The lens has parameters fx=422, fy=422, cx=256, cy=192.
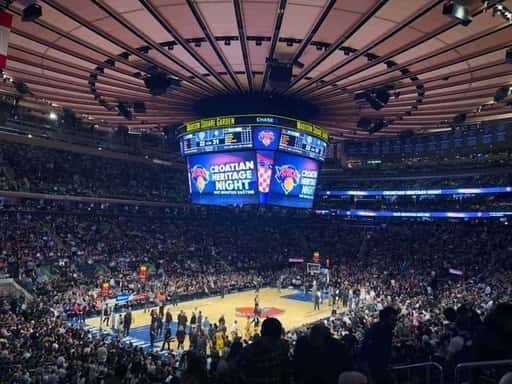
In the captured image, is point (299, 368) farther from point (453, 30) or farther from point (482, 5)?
point (453, 30)

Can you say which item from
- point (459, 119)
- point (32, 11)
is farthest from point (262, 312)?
point (32, 11)

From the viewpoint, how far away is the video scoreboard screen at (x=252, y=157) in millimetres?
15531

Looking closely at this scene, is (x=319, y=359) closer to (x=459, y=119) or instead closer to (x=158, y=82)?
(x=158, y=82)

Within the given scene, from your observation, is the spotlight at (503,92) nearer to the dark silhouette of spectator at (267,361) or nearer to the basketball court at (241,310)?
the dark silhouette of spectator at (267,361)

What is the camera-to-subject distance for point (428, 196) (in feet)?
161

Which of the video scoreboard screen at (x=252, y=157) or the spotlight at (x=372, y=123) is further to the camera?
the spotlight at (x=372, y=123)

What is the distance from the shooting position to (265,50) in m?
10.7

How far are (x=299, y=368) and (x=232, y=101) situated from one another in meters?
12.3

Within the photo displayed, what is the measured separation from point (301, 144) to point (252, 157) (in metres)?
2.02

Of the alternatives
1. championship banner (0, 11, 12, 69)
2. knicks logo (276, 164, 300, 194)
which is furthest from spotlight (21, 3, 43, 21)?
knicks logo (276, 164, 300, 194)

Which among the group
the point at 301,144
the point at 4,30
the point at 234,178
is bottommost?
Result: the point at 234,178

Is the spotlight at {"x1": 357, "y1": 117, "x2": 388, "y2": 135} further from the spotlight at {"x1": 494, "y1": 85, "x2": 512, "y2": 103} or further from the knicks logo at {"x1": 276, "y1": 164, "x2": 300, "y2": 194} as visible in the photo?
the spotlight at {"x1": 494, "y1": 85, "x2": 512, "y2": 103}

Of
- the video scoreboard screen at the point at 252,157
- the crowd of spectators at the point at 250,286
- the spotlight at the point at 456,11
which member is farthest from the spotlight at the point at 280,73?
the crowd of spectators at the point at 250,286

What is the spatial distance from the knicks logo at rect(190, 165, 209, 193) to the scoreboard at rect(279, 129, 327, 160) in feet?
11.3
